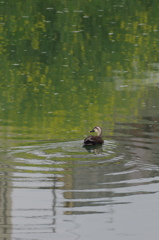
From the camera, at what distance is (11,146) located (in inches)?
519

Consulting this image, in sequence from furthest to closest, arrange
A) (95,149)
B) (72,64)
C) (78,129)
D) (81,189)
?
1. (72,64)
2. (78,129)
3. (95,149)
4. (81,189)

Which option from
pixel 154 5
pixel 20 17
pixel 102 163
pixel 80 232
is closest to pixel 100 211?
pixel 80 232

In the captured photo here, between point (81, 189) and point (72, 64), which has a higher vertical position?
point (81, 189)

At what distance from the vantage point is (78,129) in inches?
590

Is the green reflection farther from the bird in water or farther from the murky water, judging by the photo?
the murky water

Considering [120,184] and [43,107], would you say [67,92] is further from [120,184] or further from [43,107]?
[120,184]

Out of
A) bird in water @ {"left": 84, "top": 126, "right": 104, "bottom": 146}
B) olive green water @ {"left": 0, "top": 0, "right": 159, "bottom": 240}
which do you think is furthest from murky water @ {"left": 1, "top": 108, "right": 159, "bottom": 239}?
bird in water @ {"left": 84, "top": 126, "right": 104, "bottom": 146}

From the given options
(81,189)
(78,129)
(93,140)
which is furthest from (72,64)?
(81,189)

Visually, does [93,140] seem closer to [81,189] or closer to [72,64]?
[81,189]

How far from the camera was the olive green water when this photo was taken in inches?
373

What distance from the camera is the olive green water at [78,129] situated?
9.47 meters

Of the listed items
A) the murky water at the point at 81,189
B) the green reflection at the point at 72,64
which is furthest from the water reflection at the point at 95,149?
the green reflection at the point at 72,64

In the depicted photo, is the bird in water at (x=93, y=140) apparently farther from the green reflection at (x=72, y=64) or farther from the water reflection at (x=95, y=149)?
the green reflection at (x=72, y=64)

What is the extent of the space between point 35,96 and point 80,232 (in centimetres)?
1028
